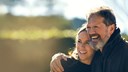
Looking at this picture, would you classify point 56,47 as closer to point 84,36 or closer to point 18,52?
point 18,52

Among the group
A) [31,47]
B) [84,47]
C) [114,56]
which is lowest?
[114,56]

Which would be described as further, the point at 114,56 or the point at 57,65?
the point at 57,65

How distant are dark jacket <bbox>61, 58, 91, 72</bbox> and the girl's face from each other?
0.27ft

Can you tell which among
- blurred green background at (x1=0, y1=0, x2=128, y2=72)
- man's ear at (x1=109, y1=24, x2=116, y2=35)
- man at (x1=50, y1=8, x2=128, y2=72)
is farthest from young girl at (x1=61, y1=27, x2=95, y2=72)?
blurred green background at (x1=0, y1=0, x2=128, y2=72)

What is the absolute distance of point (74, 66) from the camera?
642cm

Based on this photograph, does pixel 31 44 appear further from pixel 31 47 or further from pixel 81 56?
pixel 81 56

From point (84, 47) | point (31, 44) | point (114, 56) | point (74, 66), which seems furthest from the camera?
point (31, 44)

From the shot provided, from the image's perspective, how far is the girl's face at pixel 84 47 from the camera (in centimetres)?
627

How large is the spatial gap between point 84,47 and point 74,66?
0.86 feet

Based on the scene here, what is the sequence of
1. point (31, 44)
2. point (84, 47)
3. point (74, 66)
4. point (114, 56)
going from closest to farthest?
point (114, 56), point (84, 47), point (74, 66), point (31, 44)

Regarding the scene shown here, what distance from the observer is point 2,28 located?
20.9 meters

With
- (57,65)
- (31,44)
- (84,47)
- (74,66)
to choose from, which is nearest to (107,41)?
(84,47)

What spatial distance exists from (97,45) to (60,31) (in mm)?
13877

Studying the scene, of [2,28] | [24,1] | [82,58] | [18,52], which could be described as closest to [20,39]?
[18,52]
